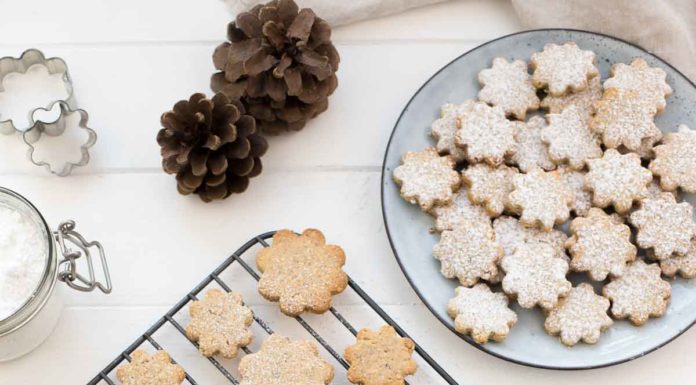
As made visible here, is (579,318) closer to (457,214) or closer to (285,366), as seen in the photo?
(457,214)

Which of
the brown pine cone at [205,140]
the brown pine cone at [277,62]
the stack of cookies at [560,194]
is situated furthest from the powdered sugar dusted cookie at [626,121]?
the brown pine cone at [205,140]

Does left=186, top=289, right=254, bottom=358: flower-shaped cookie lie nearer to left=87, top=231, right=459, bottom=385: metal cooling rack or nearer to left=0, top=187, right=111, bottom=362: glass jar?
left=87, top=231, right=459, bottom=385: metal cooling rack

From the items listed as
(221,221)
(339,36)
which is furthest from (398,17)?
(221,221)

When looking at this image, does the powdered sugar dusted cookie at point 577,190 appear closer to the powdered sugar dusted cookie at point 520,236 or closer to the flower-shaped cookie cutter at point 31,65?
the powdered sugar dusted cookie at point 520,236

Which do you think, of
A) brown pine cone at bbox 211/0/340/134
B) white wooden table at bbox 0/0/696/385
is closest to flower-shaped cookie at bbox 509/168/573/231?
white wooden table at bbox 0/0/696/385

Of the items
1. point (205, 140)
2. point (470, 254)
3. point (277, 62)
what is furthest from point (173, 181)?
point (470, 254)

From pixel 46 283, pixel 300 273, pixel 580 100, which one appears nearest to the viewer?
pixel 46 283

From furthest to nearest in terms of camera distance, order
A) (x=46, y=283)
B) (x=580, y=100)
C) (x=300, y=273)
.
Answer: (x=580, y=100)
(x=300, y=273)
(x=46, y=283)
